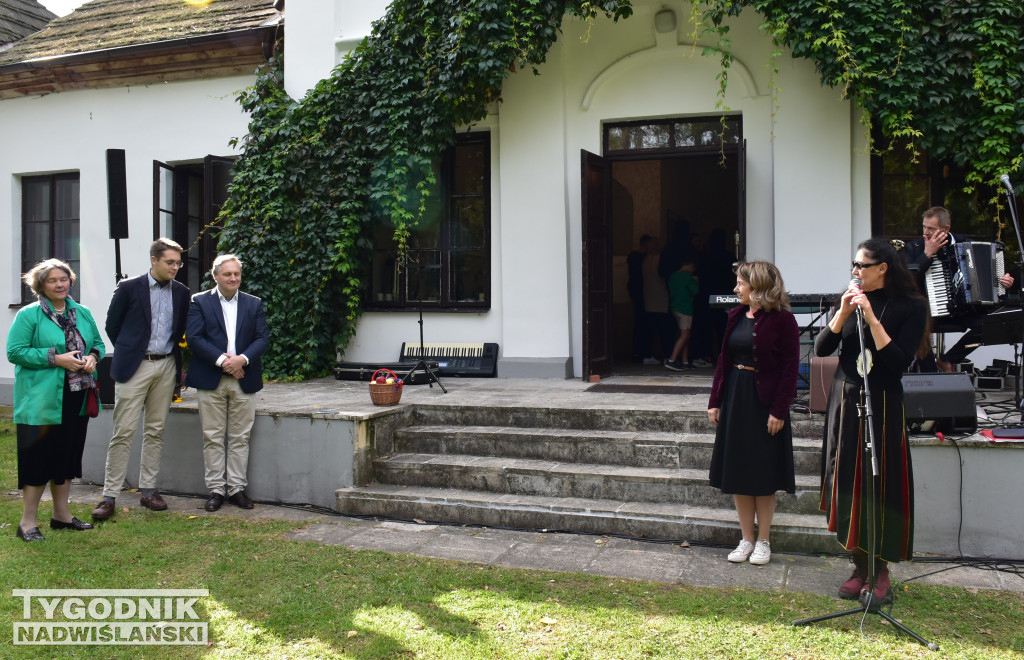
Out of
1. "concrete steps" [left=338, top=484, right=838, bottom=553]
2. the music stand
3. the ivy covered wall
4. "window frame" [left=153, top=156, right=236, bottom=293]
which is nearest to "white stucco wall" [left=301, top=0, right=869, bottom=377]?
the ivy covered wall

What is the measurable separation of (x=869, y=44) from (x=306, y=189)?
A: 21.4ft

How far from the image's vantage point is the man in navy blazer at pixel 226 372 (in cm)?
628

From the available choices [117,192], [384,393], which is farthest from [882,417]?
[117,192]

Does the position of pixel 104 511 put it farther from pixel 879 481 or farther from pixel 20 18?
pixel 20 18

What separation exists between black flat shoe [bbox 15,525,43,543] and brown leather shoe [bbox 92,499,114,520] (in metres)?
0.47

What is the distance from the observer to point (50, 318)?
554cm

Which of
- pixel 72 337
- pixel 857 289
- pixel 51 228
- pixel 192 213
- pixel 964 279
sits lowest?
pixel 72 337

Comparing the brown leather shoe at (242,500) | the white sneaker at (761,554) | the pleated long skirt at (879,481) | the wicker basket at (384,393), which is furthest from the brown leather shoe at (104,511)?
the pleated long skirt at (879,481)

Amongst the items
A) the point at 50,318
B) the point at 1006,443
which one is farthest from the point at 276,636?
the point at 1006,443

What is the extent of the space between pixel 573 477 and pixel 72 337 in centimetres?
370

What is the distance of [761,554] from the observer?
16.0 ft

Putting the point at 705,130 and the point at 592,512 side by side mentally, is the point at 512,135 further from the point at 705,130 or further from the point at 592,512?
the point at 592,512

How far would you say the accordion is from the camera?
6.63 m

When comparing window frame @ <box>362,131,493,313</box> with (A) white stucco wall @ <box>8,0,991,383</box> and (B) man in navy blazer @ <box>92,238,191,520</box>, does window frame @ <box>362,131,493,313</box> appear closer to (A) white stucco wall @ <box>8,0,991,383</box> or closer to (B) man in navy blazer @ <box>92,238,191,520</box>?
(A) white stucco wall @ <box>8,0,991,383</box>
